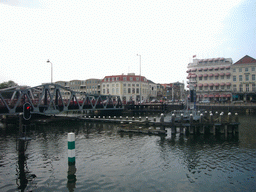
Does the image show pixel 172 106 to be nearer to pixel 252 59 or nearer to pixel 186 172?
pixel 252 59

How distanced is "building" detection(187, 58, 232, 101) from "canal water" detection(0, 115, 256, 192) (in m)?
68.3

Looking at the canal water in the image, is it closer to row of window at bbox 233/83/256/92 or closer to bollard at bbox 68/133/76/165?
bollard at bbox 68/133/76/165

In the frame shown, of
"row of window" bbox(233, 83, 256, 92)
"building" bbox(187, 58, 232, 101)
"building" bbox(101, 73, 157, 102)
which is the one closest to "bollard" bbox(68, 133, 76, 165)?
"building" bbox(187, 58, 232, 101)

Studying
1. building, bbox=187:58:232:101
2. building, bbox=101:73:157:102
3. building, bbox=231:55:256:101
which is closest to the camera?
building, bbox=231:55:256:101

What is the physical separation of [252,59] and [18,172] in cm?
9062

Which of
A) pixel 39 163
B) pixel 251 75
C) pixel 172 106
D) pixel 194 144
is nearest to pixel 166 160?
pixel 194 144

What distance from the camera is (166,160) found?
17.4 m

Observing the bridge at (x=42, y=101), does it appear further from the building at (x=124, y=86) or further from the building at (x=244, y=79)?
the building at (x=244, y=79)

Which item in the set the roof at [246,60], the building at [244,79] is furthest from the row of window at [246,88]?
the roof at [246,60]

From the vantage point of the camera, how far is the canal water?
40.9 ft

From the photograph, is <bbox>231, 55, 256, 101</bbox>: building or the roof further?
the roof

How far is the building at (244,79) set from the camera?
8088 centimetres

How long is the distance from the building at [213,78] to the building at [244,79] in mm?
2226

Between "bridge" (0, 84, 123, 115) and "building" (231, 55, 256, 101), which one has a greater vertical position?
→ "building" (231, 55, 256, 101)
